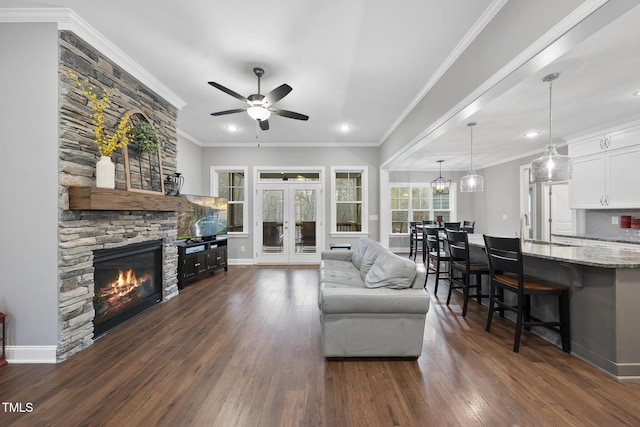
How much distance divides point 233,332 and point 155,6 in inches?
121

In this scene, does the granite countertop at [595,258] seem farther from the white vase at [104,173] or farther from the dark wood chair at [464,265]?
the white vase at [104,173]

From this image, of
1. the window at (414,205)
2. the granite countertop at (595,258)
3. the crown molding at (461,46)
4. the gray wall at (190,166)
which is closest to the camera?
the granite countertop at (595,258)

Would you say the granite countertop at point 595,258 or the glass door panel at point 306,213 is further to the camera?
the glass door panel at point 306,213

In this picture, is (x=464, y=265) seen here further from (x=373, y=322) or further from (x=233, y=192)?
(x=233, y=192)

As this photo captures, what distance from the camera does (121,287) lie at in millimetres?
3195

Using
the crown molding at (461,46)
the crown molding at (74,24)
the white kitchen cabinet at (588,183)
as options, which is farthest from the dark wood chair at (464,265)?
the crown molding at (74,24)

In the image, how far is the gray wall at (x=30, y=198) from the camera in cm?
244

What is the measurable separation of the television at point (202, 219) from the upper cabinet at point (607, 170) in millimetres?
6030

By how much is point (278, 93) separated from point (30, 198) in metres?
2.45

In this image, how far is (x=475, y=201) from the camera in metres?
8.82

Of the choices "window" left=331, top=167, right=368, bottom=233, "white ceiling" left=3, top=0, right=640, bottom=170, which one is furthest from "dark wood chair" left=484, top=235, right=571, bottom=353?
"window" left=331, top=167, right=368, bottom=233

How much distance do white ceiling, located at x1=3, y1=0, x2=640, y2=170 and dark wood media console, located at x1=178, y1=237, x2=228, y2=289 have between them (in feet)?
7.57

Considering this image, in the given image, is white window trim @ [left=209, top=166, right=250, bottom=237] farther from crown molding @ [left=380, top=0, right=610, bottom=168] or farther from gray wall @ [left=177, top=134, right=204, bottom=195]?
crown molding @ [left=380, top=0, right=610, bottom=168]

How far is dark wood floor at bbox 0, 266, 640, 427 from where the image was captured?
1.75m
